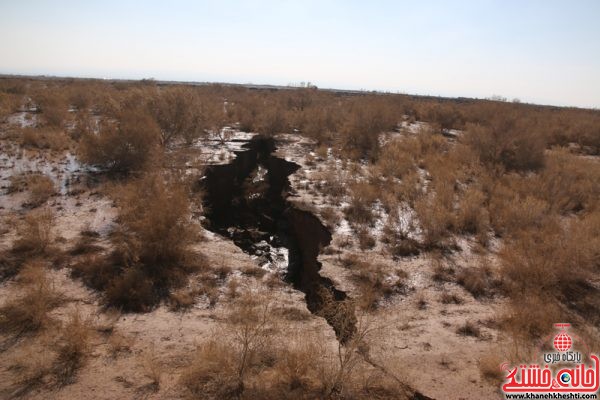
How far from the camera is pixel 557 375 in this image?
4.01m

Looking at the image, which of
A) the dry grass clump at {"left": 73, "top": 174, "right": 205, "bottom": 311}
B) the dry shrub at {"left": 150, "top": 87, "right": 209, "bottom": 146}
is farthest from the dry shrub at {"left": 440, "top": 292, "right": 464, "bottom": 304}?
the dry shrub at {"left": 150, "top": 87, "right": 209, "bottom": 146}

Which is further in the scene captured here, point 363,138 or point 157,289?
point 363,138

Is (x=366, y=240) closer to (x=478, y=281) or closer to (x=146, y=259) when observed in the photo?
(x=478, y=281)


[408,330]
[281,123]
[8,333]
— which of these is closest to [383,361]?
[408,330]

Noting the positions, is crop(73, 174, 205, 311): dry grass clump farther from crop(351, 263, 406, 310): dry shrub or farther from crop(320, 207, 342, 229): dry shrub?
crop(320, 207, 342, 229): dry shrub

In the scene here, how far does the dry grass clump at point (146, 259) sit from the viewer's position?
5.38m

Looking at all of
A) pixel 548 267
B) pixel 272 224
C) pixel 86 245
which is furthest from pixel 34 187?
pixel 548 267

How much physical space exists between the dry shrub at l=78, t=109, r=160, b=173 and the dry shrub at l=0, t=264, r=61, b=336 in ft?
20.9

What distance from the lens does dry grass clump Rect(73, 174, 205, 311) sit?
5.38 m

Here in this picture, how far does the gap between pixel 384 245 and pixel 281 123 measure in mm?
12239

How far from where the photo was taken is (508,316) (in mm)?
5043

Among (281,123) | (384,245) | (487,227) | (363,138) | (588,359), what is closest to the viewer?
(588,359)

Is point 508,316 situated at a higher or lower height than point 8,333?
higher

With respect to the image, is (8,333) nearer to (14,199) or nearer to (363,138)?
(14,199)
